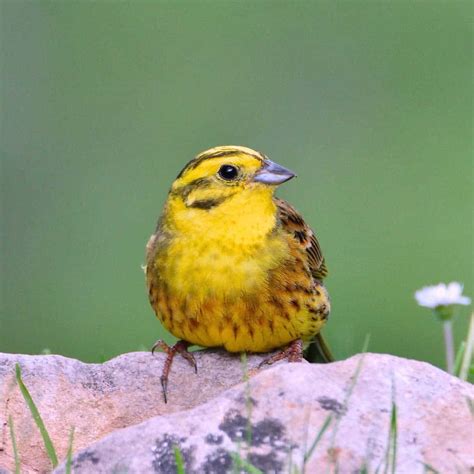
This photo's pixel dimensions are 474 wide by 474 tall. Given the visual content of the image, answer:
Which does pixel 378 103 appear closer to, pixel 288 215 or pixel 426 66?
pixel 426 66

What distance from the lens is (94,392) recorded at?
4949 mm

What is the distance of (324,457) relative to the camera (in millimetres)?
3869

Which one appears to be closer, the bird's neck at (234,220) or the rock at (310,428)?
the rock at (310,428)

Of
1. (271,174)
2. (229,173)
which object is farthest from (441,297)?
(229,173)

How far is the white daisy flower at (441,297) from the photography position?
17.7 feet

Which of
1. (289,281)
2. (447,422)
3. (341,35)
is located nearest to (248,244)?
(289,281)

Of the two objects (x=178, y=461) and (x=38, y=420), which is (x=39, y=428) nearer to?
(x=38, y=420)

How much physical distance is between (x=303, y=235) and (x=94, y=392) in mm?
1068

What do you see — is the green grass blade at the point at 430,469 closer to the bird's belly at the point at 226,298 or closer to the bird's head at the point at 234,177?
the bird's belly at the point at 226,298

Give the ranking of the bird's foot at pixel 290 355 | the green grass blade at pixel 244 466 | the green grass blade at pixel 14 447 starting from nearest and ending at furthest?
the green grass blade at pixel 244 466, the green grass blade at pixel 14 447, the bird's foot at pixel 290 355

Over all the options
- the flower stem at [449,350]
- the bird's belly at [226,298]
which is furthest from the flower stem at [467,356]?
the bird's belly at [226,298]

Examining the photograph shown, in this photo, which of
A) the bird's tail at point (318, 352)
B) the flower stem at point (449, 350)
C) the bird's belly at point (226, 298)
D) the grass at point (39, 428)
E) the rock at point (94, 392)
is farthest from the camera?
the bird's tail at point (318, 352)

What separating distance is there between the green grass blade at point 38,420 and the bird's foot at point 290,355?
3.12 feet

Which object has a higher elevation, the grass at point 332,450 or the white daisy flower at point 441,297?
the white daisy flower at point 441,297
